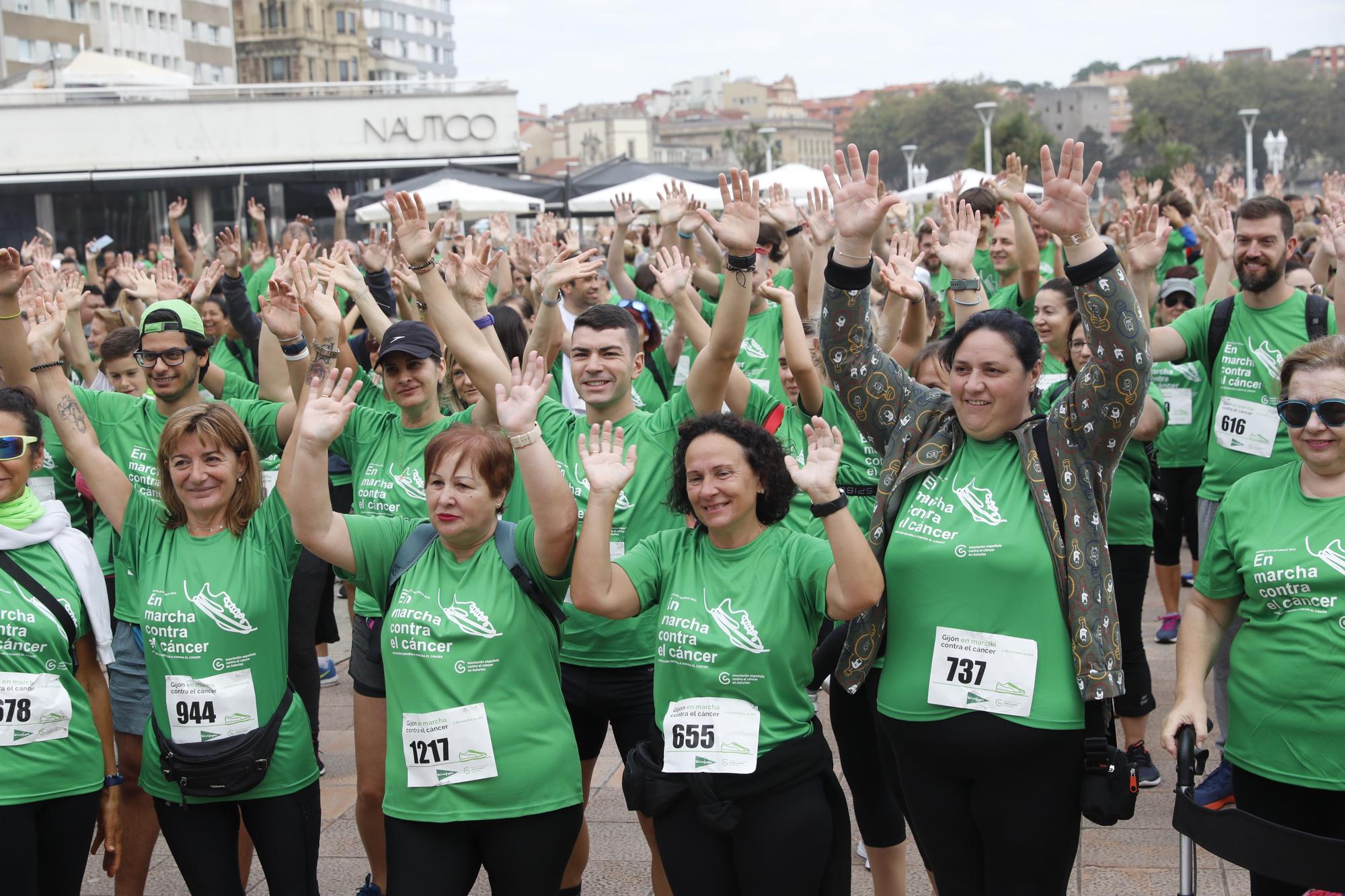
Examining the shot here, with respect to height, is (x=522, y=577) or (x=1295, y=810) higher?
(x=522, y=577)

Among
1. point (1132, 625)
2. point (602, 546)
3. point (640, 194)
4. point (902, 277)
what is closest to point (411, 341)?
point (602, 546)

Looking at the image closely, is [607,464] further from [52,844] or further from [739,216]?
[52,844]

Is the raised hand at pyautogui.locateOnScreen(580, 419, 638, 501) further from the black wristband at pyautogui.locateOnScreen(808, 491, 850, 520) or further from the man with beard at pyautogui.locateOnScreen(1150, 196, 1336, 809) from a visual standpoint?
the man with beard at pyautogui.locateOnScreen(1150, 196, 1336, 809)

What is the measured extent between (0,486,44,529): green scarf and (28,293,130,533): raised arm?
0.81ft

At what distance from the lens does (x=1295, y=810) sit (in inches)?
132

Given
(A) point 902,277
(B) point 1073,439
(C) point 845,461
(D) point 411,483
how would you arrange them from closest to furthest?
1. (B) point 1073,439
2. (A) point 902,277
3. (D) point 411,483
4. (C) point 845,461

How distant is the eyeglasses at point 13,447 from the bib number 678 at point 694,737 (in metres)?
2.09

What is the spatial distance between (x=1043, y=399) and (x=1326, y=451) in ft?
6.10

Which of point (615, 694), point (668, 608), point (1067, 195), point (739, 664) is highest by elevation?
point (1067, 195)

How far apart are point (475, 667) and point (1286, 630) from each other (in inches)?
79.6

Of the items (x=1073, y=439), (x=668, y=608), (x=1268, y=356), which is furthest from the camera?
(x=1268, y=356)

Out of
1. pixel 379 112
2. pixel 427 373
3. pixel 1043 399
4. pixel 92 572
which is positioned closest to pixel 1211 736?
pixel 1043 399

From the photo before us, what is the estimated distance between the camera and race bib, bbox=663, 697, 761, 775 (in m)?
3.38

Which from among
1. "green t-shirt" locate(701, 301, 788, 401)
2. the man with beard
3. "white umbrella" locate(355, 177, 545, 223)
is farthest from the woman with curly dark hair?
"white umbrella" locate(355, 177, 545, 223)
